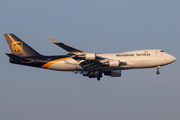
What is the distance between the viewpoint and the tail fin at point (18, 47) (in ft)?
198

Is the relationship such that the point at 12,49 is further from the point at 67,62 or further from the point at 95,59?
the point at 95,59

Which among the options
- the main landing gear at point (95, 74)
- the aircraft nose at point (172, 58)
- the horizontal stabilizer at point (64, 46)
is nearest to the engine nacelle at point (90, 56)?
the horizontal stabilizer at point (64, 46)

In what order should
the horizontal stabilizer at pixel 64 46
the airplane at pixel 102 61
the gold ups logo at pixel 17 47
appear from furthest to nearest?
the gold ups logo at pixel 17 47 → the airplane at pixel 102 61 → the horizontal stabilizer at pixel 64 46

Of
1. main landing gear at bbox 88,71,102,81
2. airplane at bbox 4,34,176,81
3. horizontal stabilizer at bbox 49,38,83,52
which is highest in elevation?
horizontal stabilizer at bbox 49,38,83,52

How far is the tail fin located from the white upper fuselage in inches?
210

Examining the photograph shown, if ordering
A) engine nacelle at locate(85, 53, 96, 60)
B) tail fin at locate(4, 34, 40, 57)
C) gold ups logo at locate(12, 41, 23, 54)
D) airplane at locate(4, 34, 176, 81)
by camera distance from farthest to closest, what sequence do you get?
gold ups logo at locate(12, 41, 23, 54) < tail fin at locate(4, 34, 40, 57) < airplane at locate(4, 34, 176, 81) < engine nacelle at locate(85, 53, 96, 60)

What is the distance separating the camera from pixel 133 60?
188 ft

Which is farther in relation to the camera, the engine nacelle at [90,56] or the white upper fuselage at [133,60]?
the white upper fuselage at [133,60]

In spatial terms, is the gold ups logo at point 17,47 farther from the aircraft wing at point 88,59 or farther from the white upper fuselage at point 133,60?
the aircraft wing at point 88,59

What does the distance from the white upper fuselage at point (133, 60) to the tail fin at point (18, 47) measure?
5.34 metres

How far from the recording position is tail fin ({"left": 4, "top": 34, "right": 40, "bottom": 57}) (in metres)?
60.2

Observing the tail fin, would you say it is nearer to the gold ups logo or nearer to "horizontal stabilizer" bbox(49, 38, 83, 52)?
the gold ups logo

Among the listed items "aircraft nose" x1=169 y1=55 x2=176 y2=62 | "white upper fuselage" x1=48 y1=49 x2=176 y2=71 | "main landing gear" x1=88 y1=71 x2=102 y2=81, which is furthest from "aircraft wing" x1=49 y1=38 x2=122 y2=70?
"aircraft nose" x1=169 y1=55 x2=176 y2=62

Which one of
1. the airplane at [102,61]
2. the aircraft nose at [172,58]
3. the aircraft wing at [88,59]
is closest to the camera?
A: the aircraft wing at [88,59]
